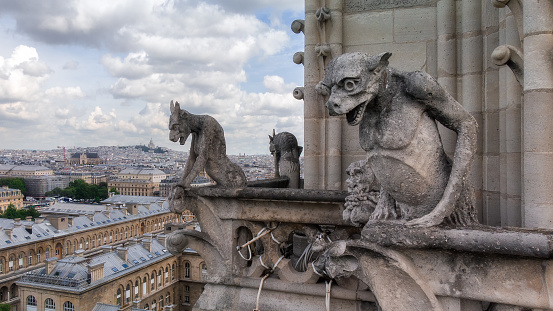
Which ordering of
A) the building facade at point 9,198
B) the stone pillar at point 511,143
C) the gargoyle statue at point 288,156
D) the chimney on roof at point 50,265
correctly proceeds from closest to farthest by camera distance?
the stone pillar at point 511,143 → the gargoyle statue at point 288,156 → the chimney on roof at point 50,265 → the building facade at point 9,198

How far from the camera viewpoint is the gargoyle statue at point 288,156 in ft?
25.2

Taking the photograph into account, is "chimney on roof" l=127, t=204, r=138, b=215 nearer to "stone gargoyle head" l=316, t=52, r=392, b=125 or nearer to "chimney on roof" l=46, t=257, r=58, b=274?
"chimney on roof" l=46, t=257, r=58, b=274

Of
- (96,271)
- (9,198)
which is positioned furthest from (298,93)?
(9,198)

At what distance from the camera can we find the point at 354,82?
8.13 feet

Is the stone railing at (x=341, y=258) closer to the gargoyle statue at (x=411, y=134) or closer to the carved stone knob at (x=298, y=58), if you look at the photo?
the gargoyle statue at (x=411, y=134)

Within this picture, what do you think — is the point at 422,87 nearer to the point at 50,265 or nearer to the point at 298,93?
the point at 298,93

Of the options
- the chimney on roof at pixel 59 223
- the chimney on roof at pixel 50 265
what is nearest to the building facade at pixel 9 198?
the chimney on roof at pixel 59 223

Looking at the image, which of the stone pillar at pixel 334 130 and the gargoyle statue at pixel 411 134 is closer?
the gargoyle statue at pixel 411 134

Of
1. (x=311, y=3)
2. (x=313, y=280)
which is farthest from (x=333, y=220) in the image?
(x=311, y=3)

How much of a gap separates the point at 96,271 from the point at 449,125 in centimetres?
4381

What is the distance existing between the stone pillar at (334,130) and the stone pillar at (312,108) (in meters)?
0.10

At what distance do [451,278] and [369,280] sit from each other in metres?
0.45

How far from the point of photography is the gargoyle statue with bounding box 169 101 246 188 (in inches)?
195

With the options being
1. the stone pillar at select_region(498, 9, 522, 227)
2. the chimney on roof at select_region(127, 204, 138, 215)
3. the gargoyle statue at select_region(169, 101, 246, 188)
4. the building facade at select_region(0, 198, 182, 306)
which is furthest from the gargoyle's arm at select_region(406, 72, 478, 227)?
the chimney on roof at select_region(127, 204, 138, 215)
